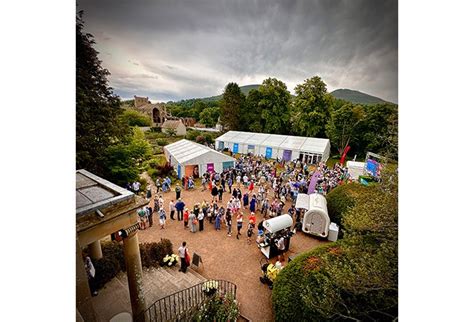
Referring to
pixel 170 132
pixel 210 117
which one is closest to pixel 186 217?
pixel 170 132

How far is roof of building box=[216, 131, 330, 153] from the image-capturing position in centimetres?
1770

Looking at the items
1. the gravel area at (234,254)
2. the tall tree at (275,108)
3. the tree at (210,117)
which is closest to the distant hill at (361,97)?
the gravel area at (234,254)

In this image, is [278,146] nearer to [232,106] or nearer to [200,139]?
[232,106]

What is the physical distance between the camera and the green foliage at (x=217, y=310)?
359 cm

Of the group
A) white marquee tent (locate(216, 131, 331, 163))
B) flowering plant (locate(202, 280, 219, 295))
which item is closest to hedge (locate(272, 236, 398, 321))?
flowering plant (locate(202, 280, 219, 295))

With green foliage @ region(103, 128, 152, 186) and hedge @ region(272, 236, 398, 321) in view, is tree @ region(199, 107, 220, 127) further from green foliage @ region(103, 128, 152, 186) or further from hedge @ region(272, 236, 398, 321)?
hedge @ region(272, 236, 398, 321)

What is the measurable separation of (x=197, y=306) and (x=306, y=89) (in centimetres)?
2088

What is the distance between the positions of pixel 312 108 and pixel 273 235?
1745cm

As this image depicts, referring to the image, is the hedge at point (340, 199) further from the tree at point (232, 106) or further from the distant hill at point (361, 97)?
the tree at point (232, 106)

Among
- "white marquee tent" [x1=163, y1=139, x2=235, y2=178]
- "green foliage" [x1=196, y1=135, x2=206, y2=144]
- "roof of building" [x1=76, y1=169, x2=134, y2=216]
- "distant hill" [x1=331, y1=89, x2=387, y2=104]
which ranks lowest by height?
"white marquee tent" [x1=163, y1=139, x2=235, y2=178]

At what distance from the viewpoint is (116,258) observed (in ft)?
17.2

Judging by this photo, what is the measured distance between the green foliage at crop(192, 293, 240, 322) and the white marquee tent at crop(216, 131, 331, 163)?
14577mm

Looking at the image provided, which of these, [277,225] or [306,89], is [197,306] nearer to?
[277,225]
